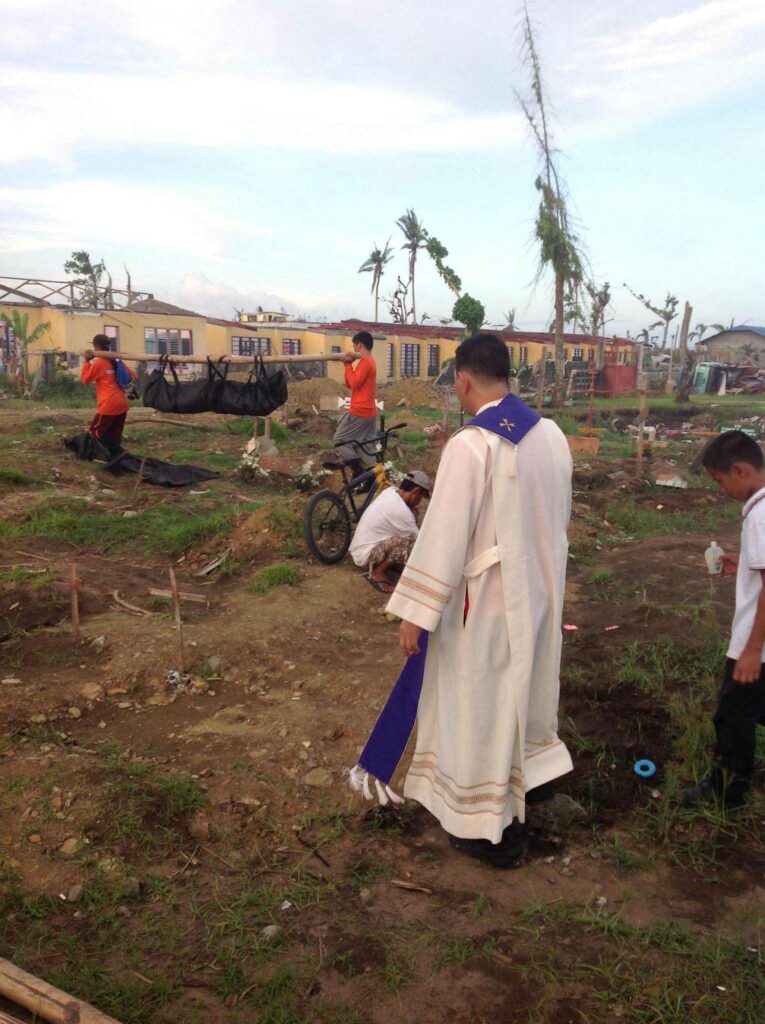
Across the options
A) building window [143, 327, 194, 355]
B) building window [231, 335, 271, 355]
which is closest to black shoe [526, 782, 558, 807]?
building window [143, 327, 194, 355]

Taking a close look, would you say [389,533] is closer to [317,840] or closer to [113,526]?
[317,840]

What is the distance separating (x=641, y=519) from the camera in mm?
8898

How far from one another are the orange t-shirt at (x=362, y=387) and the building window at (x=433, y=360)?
86.8ft

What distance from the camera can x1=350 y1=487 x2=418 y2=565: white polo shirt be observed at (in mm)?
5711

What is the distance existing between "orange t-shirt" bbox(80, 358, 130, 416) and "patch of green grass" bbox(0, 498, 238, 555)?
2110 millimetres

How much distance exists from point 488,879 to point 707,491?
881 centimetres

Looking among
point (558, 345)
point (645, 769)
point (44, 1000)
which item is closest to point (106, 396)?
point (645, 769)

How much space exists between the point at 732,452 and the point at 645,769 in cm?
148

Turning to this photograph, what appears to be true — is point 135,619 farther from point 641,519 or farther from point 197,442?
point 197,442

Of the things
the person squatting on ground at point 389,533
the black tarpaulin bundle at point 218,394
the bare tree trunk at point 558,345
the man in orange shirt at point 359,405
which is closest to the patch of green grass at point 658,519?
the man in orange shirt at point 359,405

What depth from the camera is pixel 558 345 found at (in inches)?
954

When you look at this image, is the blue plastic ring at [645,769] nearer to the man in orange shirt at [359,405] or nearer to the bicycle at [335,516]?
the bicycle at [335,516]

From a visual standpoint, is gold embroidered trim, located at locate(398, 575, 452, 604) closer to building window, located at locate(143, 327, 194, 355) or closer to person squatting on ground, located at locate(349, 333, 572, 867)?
person squatting on ground, located at locate(349, 333, 572, 867)

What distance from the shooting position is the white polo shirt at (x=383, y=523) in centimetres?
571
